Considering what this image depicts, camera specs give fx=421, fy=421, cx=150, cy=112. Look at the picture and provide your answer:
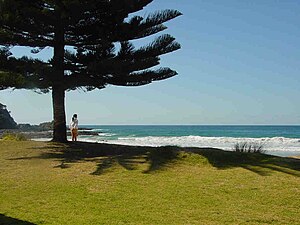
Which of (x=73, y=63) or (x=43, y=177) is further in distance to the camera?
(x=73, y=63)

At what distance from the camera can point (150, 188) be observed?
795 centimetres

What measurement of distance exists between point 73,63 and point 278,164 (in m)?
7.75

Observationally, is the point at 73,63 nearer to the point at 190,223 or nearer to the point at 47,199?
the point at 47,199

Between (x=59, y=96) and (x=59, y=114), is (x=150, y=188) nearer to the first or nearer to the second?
(x=59, y=114)

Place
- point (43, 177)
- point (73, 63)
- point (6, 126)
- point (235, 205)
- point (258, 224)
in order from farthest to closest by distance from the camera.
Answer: point (6, 126) → point (73, 63) → point (43, 177) → point (235, 205) → point (258, 224)

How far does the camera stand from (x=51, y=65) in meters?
13.8

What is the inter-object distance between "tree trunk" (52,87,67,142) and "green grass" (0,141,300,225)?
1931 millimetres

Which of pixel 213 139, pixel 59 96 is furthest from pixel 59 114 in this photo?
pixel 213 139

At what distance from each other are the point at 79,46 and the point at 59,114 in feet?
8.28

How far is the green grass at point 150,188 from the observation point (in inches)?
238

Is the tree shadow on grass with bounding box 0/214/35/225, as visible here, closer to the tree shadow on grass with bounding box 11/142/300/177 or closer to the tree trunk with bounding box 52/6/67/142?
the tree shadow on grass with bounding box 11/142/300/177

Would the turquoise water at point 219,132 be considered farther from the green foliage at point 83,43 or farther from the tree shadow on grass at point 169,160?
the tree shadow on grass at point 169,160

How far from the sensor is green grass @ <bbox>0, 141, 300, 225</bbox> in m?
6.05

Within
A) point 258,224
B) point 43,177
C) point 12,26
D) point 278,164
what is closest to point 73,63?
point 12,26
